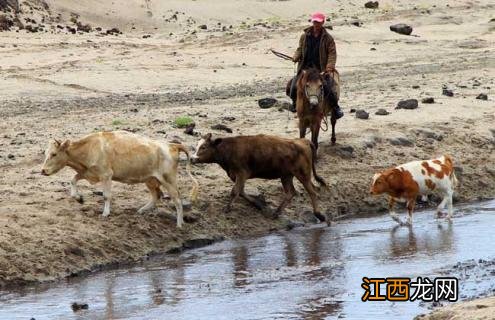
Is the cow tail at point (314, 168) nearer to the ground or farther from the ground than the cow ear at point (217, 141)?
nearer to the ground

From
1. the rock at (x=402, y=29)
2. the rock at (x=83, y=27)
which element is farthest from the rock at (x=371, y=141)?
the rock at (x=402, y=29)

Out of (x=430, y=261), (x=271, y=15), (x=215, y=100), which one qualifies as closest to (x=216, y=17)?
(x=271, y=15)

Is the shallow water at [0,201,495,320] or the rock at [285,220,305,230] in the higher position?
the shallow water at [0,201,495,320]

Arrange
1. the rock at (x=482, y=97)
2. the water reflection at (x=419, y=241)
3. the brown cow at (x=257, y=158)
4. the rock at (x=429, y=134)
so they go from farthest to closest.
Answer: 1. the rock at (x=482, y=97)
2. the rock at (x=429, y=134)
3. the brown cow at (x=257, y=158)
4. the water reflection at (x=419, y=241)

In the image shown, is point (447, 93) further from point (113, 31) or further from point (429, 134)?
point (113, 31)

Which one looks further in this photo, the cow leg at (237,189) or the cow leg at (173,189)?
the cow leg at (237,189)

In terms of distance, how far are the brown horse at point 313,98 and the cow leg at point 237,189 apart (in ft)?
6.72

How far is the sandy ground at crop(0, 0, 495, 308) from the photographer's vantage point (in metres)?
15.2

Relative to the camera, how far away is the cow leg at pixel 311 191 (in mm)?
16797

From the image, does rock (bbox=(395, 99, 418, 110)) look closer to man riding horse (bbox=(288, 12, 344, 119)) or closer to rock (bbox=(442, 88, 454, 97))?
rock (bbox=(442, 88, 454, 97))

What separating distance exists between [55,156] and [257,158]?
2706 millimetres

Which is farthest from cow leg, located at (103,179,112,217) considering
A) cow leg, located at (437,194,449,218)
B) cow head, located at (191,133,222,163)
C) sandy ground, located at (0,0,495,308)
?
cow leg, located at (437,194,449,218)

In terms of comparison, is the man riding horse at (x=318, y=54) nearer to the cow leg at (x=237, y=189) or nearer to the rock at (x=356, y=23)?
the cow leg at (x=237, y=189)

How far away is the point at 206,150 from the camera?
16.6 metres
